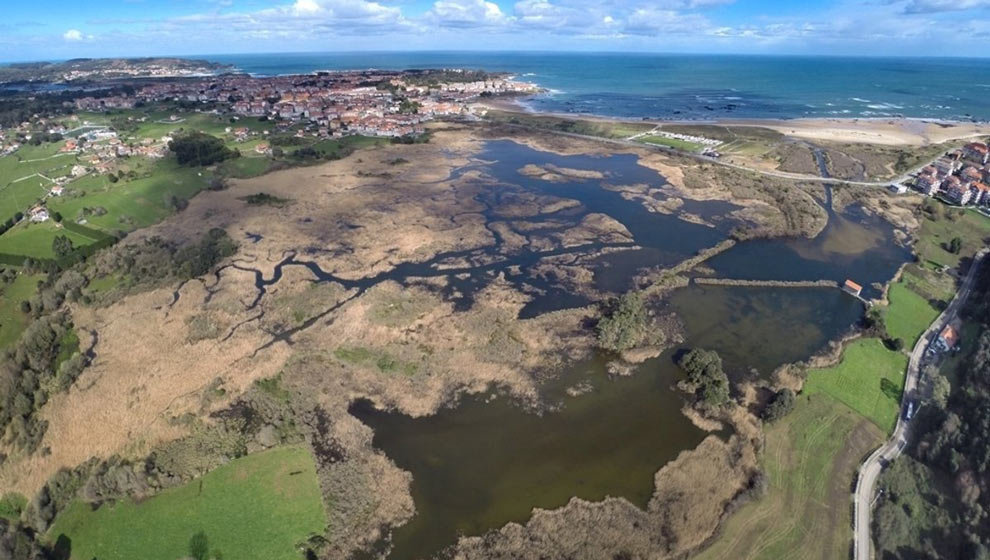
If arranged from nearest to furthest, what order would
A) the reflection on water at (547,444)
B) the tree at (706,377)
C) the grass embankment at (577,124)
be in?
the reflection on water at (547,444), the tree at (706,377), the grass embankment at (577,124)

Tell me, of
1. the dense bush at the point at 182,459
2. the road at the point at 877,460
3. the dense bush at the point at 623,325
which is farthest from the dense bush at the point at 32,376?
the road at the point at 877,460

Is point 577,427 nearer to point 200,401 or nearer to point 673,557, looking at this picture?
point 673,557

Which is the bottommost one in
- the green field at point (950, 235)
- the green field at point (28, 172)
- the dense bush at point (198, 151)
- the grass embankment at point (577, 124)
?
the green field at point (950, 235)

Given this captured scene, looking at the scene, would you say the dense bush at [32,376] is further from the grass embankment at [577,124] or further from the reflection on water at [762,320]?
the grass embankment at [577,124]

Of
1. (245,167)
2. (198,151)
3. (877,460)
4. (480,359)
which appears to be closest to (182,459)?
(480,359)

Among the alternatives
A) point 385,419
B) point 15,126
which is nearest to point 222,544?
point 385,419

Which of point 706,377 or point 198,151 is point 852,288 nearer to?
point 706,377
